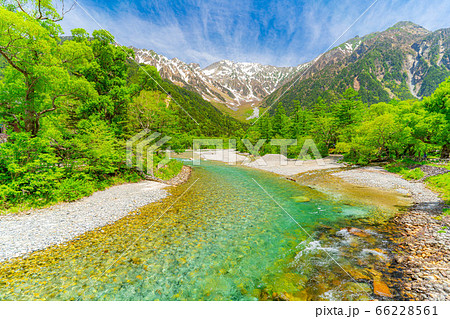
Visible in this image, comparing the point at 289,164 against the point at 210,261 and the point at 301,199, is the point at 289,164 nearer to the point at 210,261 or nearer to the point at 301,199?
the point at 301,199

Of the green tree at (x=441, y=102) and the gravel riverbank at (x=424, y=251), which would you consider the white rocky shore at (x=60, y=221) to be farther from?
the green tree at (x=441, y=102)

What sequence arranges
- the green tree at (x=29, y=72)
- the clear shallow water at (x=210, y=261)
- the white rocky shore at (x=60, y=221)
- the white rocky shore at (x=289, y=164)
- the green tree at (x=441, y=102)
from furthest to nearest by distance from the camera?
the white rocky shore at (x=289, y=164), the green tree at (x=441, y=102), the green tree at (x=29, y=72), the white rocky shore at (x=60, y=221), the clear shallow water at (x=210, y=261)

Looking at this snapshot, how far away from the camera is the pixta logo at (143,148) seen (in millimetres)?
17953

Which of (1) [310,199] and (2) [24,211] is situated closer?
(2) [24,211]

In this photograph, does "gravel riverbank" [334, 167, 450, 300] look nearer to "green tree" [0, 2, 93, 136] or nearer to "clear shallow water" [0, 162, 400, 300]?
"clear shallow water" [0, 162, 400, 300]

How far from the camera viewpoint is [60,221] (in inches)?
341

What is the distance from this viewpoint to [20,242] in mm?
6801

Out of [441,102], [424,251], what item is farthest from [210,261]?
[441,102]

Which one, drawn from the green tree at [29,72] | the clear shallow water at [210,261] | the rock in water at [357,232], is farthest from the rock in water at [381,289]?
the green tree at [29,72]

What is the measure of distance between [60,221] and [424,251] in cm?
1567

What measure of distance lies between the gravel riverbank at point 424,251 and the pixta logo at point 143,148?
20020 mm
